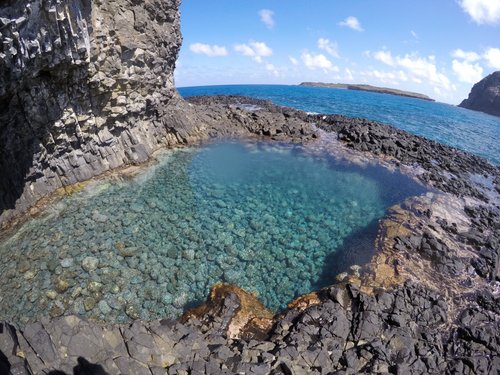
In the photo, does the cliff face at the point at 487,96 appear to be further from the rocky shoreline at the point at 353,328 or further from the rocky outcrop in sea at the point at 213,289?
the rocky shoreline at the point at 353,328

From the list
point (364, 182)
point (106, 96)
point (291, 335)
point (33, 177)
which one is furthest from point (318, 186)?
point (33, 177)

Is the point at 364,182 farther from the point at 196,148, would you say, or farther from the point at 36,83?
the point at 36,83

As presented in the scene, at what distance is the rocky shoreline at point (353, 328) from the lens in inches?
374

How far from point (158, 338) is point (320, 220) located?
13.8 metres

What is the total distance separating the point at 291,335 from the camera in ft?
40.1

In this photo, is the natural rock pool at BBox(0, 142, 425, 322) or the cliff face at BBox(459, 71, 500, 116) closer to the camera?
the natural rock pool at BBox(0, 142, 425, 322)

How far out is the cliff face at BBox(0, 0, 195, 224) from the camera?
14086 mm

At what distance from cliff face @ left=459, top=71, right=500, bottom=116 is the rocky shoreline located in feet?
525

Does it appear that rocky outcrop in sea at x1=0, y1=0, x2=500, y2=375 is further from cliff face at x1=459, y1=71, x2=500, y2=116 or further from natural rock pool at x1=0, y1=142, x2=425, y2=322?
cliff face at x1=459, y1=71, x2=500, y2=116

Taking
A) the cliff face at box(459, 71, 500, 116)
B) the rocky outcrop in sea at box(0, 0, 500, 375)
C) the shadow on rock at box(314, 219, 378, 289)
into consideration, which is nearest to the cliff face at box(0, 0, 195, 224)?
the rocky outcrop in sea at box(0, 0, 500, 375)

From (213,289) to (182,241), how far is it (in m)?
4.16

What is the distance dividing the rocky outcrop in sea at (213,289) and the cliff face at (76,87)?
9 cm

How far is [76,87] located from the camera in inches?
795

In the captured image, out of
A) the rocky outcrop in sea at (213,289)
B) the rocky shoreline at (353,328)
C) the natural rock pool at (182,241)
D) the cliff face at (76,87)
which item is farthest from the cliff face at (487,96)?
the cliff face at (76,87)
